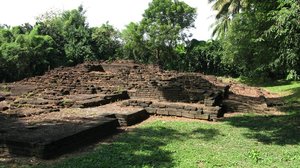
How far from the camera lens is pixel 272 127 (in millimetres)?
9539

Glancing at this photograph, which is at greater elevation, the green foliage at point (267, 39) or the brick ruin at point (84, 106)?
the green foliage at point (267, 39)

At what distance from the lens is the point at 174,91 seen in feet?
42.3

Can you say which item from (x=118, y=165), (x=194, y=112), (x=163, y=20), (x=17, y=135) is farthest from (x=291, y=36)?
(x=163, y=20)

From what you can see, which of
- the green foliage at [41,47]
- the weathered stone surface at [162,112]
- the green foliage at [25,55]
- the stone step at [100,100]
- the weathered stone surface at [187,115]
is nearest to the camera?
the weathered stone surface at [187,115]

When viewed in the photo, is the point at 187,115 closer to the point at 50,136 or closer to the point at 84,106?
the point at 84,106

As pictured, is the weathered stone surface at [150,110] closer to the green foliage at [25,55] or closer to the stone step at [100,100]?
the stone step at [100,100]

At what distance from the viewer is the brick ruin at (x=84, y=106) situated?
7.09 meters

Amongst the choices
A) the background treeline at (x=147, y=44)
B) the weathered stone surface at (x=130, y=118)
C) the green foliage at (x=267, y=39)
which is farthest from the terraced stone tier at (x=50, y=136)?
the background treeline at (x=147, y=44)

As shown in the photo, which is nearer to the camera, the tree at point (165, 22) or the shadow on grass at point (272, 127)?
the shadow on grass at point (272, 127)

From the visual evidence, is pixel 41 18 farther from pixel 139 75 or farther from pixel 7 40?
pixel 139 75

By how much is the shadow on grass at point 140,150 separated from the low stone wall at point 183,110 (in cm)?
155

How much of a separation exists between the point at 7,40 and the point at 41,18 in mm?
18967

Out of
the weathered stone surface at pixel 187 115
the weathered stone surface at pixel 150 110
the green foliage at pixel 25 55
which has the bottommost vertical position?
the weathered stone surface at pixel 187 115

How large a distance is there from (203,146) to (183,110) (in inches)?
135
